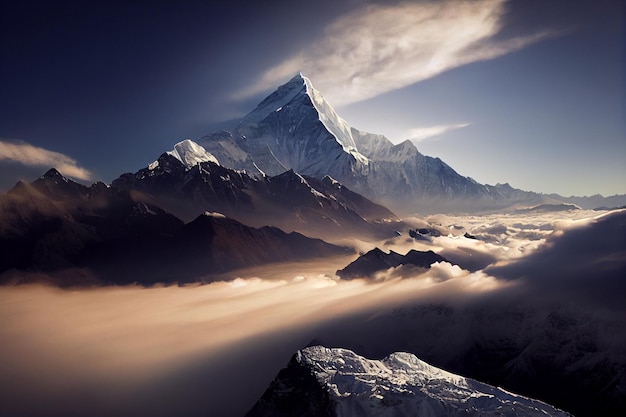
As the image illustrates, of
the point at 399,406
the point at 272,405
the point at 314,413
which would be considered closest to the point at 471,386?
the point at 399,406

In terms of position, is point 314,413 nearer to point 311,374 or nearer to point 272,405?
point 311,374

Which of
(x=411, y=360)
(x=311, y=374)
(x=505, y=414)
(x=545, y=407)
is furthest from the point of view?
(x=411, y=360)

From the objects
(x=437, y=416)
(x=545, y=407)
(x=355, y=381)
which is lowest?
(x=545, y=407)

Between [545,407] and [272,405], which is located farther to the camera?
[272,405]

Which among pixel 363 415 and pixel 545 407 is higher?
pixel 363 415

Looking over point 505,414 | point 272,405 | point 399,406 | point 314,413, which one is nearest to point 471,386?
point 505,414

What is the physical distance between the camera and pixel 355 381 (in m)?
166

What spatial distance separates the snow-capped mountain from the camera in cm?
15325

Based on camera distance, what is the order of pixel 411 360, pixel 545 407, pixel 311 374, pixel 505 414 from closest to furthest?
pixel 505 414 → pixel 545 407 → pixel 311 374 → pixel 411 360

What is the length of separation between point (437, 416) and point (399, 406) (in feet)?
48.7

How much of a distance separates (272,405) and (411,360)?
74514mm

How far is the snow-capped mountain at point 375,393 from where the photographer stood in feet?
503

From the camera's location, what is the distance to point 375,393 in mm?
158125

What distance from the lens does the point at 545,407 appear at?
530 ft
